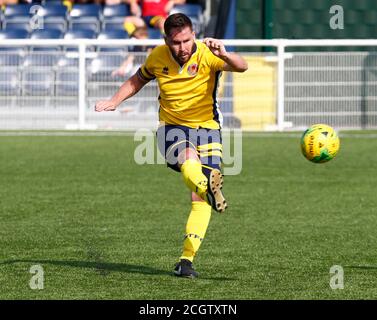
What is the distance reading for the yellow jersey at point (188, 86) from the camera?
9117 mm

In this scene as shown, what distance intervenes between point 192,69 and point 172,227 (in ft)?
9.43

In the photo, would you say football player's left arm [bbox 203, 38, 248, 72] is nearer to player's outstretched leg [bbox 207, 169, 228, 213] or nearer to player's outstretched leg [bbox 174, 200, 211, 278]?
player's outstretched leg [bbox 207, 169, 228, 213]

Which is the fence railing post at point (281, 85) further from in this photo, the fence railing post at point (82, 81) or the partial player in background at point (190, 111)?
the partial player in background at point (190, 111)

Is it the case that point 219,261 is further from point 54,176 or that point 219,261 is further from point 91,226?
point 54,176

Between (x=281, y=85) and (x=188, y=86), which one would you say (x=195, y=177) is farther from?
(x=281, y=85)

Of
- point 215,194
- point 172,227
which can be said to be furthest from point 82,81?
point 215,194

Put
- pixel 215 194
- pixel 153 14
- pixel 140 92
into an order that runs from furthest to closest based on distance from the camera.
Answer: pixel 153 14
pixel 140 92
pixel 215 194

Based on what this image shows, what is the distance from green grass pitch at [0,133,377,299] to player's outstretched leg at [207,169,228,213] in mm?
550

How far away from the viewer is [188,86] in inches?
362

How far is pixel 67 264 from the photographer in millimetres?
9438

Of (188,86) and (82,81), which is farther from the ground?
(82,81)

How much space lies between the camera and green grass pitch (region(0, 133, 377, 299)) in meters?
8.50
